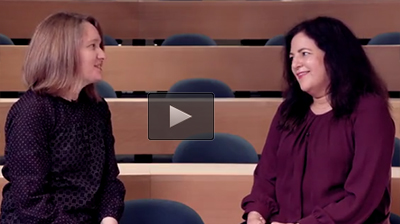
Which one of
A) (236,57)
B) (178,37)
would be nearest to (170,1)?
(178,37)

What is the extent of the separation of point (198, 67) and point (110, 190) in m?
2.05

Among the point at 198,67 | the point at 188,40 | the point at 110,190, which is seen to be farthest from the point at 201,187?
the point at 188,40

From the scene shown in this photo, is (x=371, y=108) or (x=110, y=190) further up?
(x=371, y=108)

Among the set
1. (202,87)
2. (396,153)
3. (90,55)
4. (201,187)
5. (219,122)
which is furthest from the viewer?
(202,87)

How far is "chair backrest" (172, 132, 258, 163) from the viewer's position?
2078mm

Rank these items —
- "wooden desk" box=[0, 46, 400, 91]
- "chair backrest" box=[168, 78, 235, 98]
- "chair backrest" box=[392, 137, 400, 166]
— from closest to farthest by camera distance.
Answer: "chair backrest" box=[392, 137, 400, 166], "chair backrest" box=[168, 78, 235, 98], "wooden desk" box=[0, 46, 400, 91]

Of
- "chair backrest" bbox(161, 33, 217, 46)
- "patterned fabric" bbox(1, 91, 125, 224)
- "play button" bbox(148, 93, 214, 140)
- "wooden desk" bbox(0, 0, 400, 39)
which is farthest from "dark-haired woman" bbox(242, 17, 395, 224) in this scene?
"wooden desk" bbox(0, 0, 400, 39)

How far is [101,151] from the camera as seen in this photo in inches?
52.7

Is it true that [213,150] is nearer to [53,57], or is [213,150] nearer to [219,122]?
[219,122]

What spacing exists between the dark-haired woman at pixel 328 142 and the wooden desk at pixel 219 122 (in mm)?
1153

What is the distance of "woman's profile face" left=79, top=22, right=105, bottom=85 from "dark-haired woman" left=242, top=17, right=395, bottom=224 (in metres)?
0.55

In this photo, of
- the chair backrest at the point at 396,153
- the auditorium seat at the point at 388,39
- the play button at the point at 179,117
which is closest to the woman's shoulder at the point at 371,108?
the chair backrest at the point at 396,153

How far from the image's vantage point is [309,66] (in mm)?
1332

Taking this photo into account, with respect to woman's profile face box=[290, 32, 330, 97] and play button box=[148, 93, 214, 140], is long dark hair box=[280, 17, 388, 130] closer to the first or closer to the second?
woman's profile face box=[290, 32, 330, 97]
